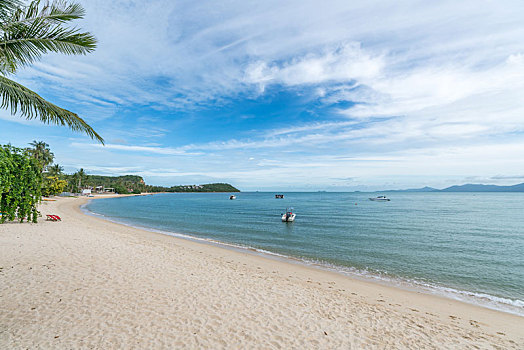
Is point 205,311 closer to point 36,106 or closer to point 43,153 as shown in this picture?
point 36,106

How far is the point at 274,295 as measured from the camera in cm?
779

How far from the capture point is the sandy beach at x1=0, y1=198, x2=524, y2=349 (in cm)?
504

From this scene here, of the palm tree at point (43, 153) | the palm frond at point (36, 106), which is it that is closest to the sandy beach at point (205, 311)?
the palm frond at point (36, 106)

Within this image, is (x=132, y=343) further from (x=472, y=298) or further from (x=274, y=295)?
(x=472, y=298)

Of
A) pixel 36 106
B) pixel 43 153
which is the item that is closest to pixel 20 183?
pixel 36 106

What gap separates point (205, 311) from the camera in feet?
20.6

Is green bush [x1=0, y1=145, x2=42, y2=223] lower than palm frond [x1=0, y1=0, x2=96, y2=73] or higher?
lower

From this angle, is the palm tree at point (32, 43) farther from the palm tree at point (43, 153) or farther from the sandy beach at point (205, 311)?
the palm tree at point (43, 153)

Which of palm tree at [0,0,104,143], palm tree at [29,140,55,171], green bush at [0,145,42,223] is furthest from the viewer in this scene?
palm tree at [29,140,55,171]

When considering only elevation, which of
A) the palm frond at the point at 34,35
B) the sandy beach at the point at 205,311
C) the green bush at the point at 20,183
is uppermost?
the palm frond at the point at 34,35

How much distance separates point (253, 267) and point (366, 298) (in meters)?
5.30

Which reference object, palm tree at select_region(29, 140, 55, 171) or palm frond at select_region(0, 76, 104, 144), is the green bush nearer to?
palm frond at select_region(0, 76, 104, 144)

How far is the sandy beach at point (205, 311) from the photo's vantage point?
5.04 m

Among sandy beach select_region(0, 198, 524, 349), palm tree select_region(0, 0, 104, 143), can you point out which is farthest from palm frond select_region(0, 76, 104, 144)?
sandy beach select_region(0, 198, 524, 349)
